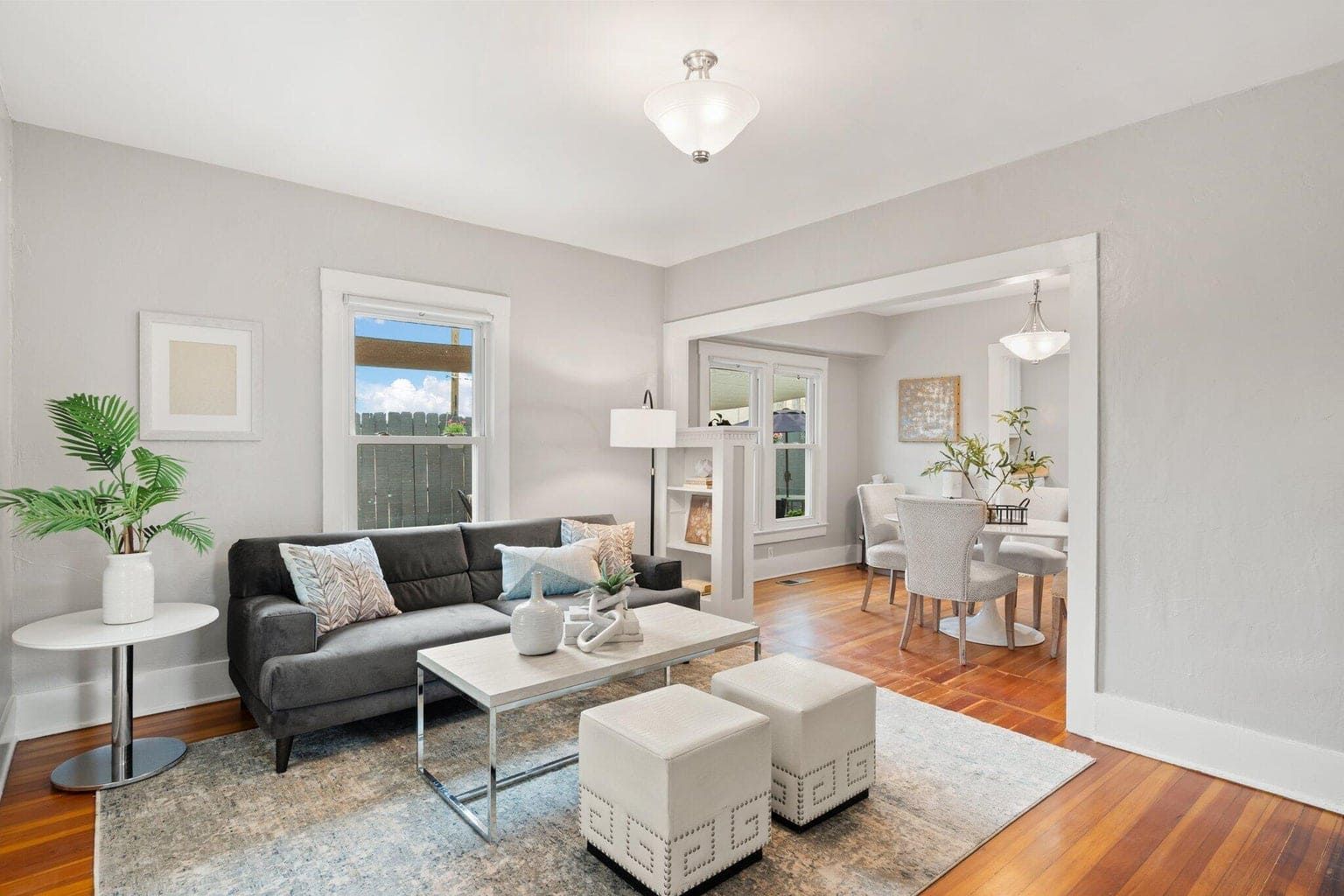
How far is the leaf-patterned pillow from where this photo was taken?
315cm

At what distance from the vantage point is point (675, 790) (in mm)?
1883

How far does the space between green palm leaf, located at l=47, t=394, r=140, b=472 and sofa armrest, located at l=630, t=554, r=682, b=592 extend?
2.53 metres

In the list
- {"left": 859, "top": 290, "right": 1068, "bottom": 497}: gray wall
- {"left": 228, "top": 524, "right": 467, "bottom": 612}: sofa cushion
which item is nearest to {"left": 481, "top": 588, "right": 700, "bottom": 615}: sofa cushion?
{"left": 228, "top": 524, "right": 467, "bottom": 612}: sofa cushion

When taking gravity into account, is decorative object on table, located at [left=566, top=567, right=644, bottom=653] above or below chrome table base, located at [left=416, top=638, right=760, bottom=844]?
above

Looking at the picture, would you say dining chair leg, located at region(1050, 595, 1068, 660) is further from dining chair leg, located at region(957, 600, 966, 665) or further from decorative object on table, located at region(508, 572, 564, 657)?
decorative object on table, located at region(508, 572, 564, 657)

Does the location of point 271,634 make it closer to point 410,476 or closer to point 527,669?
point 527,669

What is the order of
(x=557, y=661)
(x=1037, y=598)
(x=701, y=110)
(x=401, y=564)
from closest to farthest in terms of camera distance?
(x=701, y=110) < (x=557, y=661) < (x=401, y=564) < (x=1037, y=598)

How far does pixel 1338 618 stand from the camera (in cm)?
253

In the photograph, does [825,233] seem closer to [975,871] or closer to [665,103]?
[665,103]

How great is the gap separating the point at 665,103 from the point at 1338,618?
9.98ft

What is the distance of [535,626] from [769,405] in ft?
15.2

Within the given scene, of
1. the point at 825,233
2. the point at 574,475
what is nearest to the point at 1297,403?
the point at 825,233

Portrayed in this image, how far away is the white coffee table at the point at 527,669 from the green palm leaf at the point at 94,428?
1531 millimetres

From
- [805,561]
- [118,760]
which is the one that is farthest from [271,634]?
[805,561]
